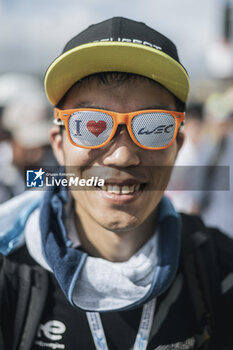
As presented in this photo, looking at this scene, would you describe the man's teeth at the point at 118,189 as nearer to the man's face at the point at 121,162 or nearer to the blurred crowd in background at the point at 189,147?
the man's face at the point at 121,162

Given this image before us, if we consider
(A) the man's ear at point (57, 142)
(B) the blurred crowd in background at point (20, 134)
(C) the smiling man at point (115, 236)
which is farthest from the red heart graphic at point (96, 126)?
(B) the blurred crowd in background at point (20, 134)

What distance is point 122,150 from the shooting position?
132 cm

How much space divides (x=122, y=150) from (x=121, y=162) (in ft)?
0.15

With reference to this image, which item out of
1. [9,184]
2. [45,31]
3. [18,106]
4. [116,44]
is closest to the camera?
[116,44]

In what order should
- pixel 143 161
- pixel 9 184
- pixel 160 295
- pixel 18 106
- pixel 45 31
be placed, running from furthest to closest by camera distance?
pixel 18 106 < pixel 9 184 < pixel 45 31 < pixel 160 295 < pixel 143 161

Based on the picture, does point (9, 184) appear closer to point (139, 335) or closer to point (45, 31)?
point (45, 31)

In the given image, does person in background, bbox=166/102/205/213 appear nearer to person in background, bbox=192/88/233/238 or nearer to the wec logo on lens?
person in background, bbox=192/88/233/238

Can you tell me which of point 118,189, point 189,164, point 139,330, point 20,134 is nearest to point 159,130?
point 118,189

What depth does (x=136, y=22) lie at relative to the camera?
1408 millimetres

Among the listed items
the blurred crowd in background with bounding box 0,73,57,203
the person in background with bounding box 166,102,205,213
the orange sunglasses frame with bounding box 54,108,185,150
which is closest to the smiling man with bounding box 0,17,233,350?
the orange sunglasses frame with bounding box 54,108,185,150

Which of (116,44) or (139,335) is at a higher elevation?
(116,44)

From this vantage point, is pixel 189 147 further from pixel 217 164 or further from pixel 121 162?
pixel 121 162

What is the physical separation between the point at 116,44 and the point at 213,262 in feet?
3.45

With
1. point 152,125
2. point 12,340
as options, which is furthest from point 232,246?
point 12,340
